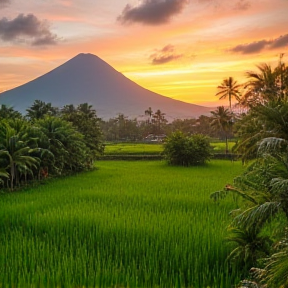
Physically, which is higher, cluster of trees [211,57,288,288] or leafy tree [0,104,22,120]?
leafy tree [0,104,22,120]

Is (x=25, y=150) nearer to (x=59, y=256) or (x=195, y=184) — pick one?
(x=195, y=184)

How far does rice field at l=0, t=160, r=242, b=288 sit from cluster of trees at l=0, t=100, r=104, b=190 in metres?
2.73

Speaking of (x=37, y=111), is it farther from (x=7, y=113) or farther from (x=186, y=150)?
(x=186, y=150)

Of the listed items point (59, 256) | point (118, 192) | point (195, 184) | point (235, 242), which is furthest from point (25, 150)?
point (235, 242)

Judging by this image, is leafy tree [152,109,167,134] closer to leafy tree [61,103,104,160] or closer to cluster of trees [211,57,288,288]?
leafy tree [61,103,104,160]

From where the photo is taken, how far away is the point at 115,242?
6.32 m

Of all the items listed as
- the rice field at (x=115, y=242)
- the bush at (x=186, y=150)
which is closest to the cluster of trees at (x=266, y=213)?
the rice field at (x=115, y=242)

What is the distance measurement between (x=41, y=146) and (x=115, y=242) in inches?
404

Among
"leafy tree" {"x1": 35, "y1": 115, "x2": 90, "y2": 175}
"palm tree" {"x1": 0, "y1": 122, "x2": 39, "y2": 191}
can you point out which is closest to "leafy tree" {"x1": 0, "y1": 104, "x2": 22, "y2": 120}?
"leafy tree" {"x1": 35, "y1": 115, "x2": 90, "y2": 175}

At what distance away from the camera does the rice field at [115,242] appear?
473 cm

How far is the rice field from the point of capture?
15.5 ft

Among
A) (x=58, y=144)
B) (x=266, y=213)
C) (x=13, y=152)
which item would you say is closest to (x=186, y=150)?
(x=58, y=144)

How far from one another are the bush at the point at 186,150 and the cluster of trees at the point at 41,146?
5.60 m

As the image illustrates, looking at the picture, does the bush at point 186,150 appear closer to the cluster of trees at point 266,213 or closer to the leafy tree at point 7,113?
the leafy tree at point 7,113
